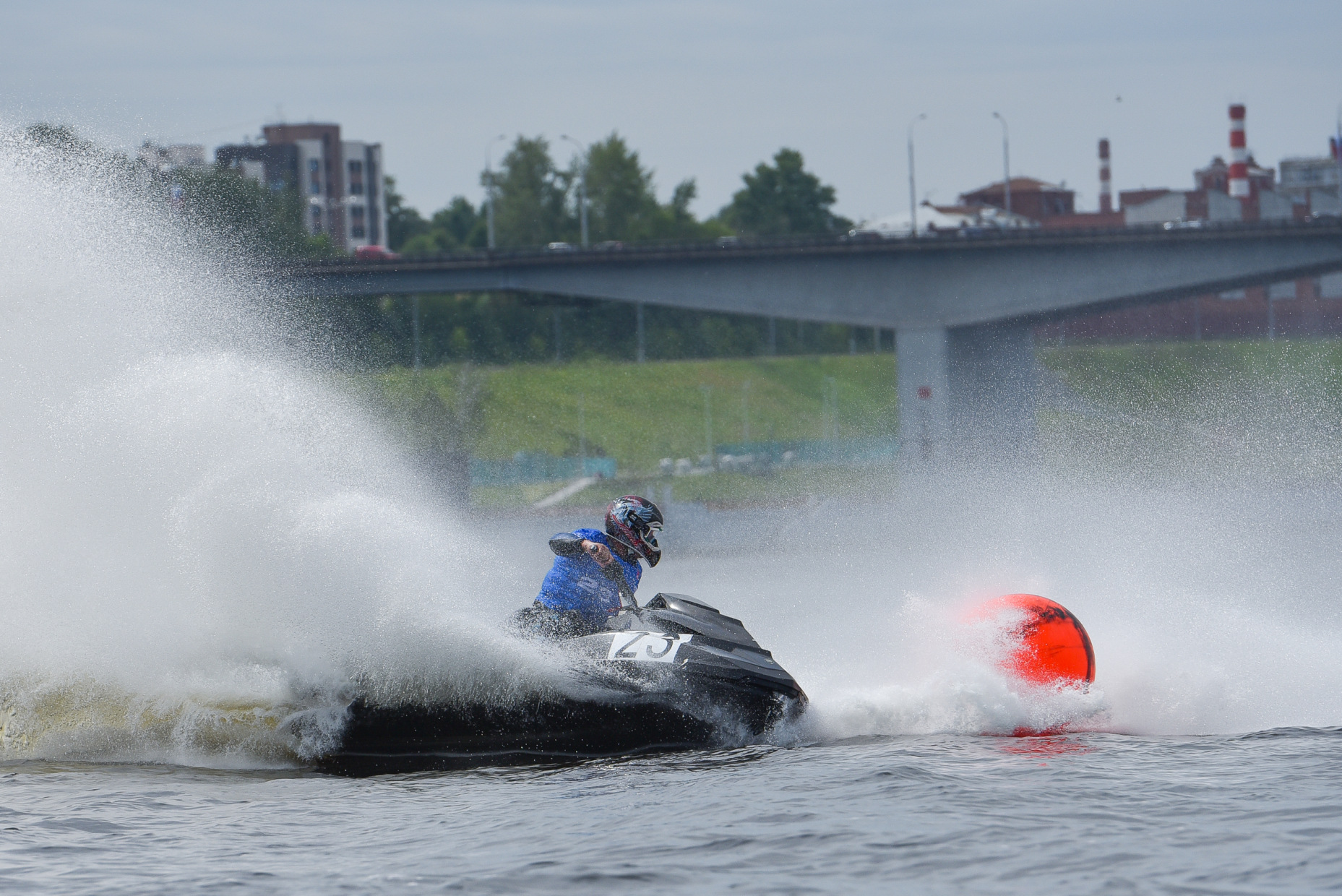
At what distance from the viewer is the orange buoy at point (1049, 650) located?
34.8ft

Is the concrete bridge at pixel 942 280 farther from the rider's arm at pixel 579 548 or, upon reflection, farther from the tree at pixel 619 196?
the tree at pixel 619 196

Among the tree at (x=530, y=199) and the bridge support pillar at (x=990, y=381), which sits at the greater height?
the tree at (x=530, y=199)

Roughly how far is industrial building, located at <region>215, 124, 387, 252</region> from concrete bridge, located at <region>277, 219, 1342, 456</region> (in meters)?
50.5

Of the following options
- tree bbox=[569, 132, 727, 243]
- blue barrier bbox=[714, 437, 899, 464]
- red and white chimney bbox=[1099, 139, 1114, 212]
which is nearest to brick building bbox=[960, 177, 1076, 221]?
red and white chimney bbox=[1099, 139, 1114, 212]

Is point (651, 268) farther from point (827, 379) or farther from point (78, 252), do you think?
point (78, 252)

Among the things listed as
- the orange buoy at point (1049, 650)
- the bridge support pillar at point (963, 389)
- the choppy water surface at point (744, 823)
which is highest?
the bridge support pillar at point (963, 389)

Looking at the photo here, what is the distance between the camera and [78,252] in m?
13.2

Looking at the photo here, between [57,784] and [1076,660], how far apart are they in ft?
23.1

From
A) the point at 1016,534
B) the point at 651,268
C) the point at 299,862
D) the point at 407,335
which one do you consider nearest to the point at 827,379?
the point at 651,268

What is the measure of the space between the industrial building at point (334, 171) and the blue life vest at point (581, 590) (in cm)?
8732

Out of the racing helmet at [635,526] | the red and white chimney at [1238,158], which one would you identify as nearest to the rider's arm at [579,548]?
the racing helmet at [635,526]

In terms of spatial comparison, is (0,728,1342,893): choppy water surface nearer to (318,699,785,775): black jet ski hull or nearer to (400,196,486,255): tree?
(318,699,785,775): black jet ski hull

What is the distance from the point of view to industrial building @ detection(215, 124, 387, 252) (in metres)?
103

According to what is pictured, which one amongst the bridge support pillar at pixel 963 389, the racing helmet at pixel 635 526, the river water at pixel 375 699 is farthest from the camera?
the bridge support pillar at pixel 963 389
